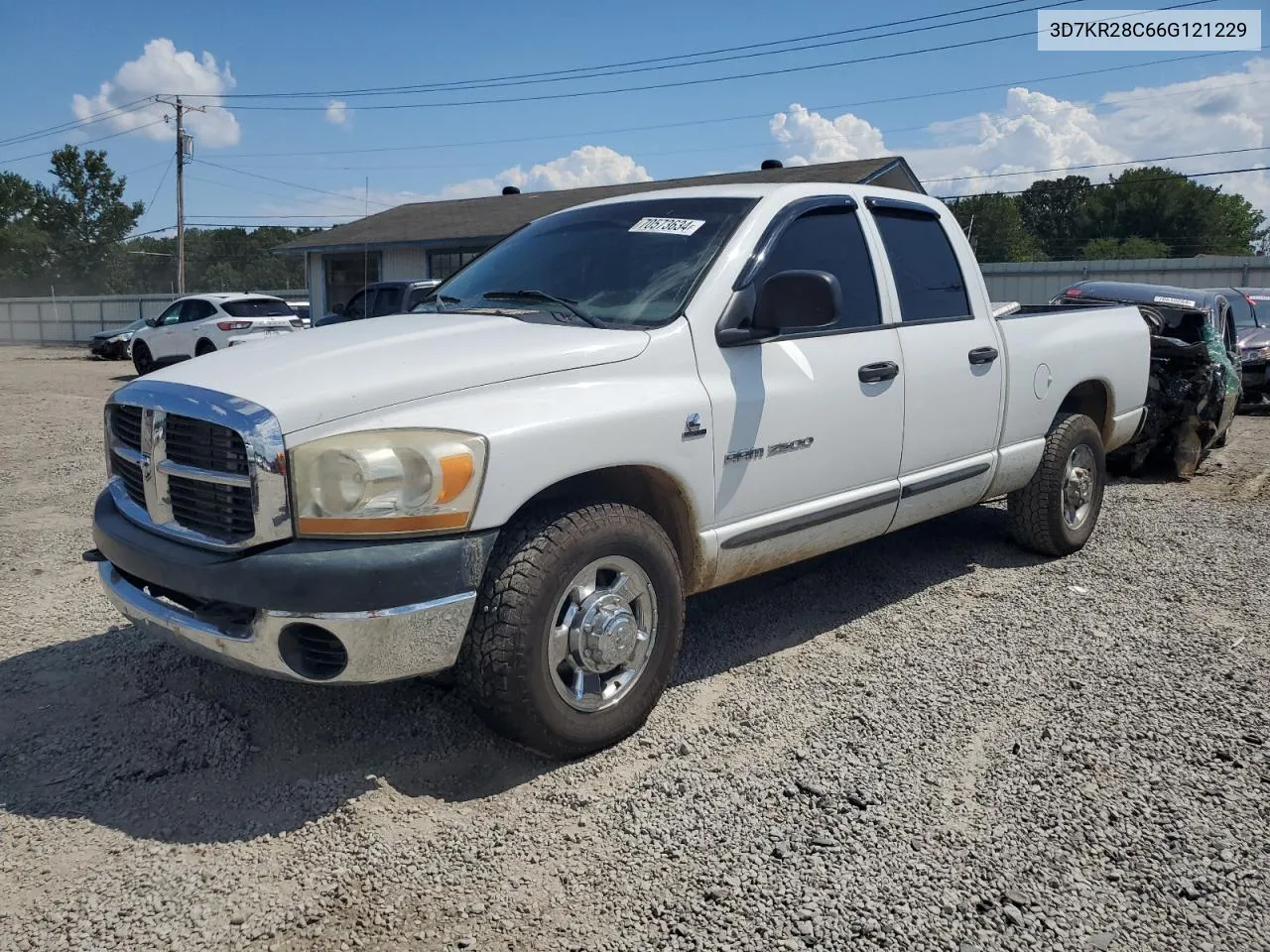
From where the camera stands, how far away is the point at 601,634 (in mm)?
3270

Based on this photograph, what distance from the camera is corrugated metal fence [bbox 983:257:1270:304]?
88.4 feet

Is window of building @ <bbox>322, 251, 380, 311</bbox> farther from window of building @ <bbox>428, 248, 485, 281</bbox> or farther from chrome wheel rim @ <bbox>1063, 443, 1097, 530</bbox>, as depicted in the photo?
chrome wheel rim @ <bbox>1063, 443, 1097, 530</bbox>

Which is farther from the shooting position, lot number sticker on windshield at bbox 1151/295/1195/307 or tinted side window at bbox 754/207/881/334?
lot number sticker on windshield at bbox 1151/295/1195/307

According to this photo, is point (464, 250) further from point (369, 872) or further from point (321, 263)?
point (369, 872)

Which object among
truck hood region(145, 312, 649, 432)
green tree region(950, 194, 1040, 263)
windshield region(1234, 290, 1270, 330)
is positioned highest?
green tree region(950, 194, 1040, 263)

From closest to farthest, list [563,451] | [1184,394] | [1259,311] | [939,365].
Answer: [563,451] < [939,365] < [1184,394] < [1259,311]

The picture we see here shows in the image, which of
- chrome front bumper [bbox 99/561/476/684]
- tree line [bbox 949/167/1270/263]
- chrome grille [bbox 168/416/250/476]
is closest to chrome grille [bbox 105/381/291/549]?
chrome grille [bbox 168/416/250/476]

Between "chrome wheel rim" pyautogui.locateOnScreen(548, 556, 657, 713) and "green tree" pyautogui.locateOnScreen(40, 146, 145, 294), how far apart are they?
88.3 metres

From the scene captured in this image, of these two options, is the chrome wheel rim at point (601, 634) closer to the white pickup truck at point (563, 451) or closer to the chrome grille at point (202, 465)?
the white pickup truck at point (563, 451)

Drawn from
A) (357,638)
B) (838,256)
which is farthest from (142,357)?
(357,638)

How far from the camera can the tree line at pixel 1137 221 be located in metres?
67.5

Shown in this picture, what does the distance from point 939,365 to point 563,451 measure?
2191 mm

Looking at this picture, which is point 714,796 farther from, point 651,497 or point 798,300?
point 798,300

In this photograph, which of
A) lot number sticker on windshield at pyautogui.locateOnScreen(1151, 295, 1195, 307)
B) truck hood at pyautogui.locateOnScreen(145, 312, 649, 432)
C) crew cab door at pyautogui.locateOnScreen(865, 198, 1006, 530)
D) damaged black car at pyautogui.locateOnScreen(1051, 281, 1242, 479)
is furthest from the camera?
lot number sticker on windshield at pyautogui.locateOnScreen(1151, 295, 1195, 307)
